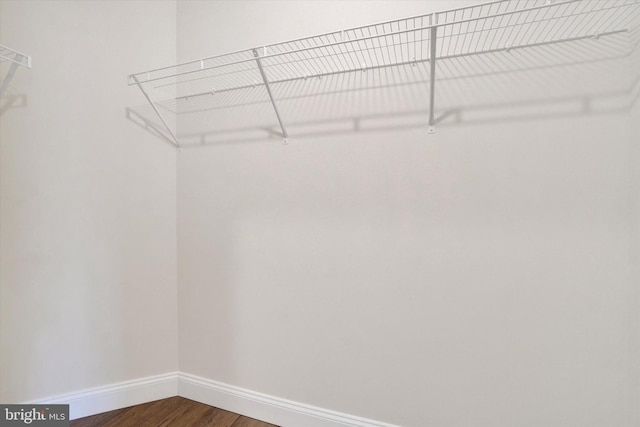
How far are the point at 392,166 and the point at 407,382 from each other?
0.94 m

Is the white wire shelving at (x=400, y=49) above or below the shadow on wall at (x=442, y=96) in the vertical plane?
above

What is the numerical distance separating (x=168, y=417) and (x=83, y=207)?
1183 millimetres

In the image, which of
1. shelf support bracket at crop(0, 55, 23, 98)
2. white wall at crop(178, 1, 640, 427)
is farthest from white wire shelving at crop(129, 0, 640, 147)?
shelf support bracket at crop(0, 55, 23, 98)

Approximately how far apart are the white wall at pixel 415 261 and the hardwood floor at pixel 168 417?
190mm

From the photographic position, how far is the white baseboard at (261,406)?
129cm

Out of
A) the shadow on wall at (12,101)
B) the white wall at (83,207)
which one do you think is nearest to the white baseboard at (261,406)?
the white wall at (83,207)

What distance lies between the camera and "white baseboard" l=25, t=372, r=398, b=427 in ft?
4.33

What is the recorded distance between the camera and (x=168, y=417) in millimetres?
1438

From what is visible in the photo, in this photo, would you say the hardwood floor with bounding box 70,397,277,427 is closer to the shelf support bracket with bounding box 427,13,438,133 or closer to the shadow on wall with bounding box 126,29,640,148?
the shadow on wall with bounding box 126,29,640,148

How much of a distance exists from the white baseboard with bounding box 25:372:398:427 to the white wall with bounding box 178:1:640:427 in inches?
2.1

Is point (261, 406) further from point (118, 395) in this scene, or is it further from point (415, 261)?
point (415, 261)

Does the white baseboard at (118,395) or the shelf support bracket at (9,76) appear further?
the white baseboard at (118,395)

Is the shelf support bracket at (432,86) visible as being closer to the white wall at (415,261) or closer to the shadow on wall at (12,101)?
the white wall at (415,261)

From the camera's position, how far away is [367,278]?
125 cm
